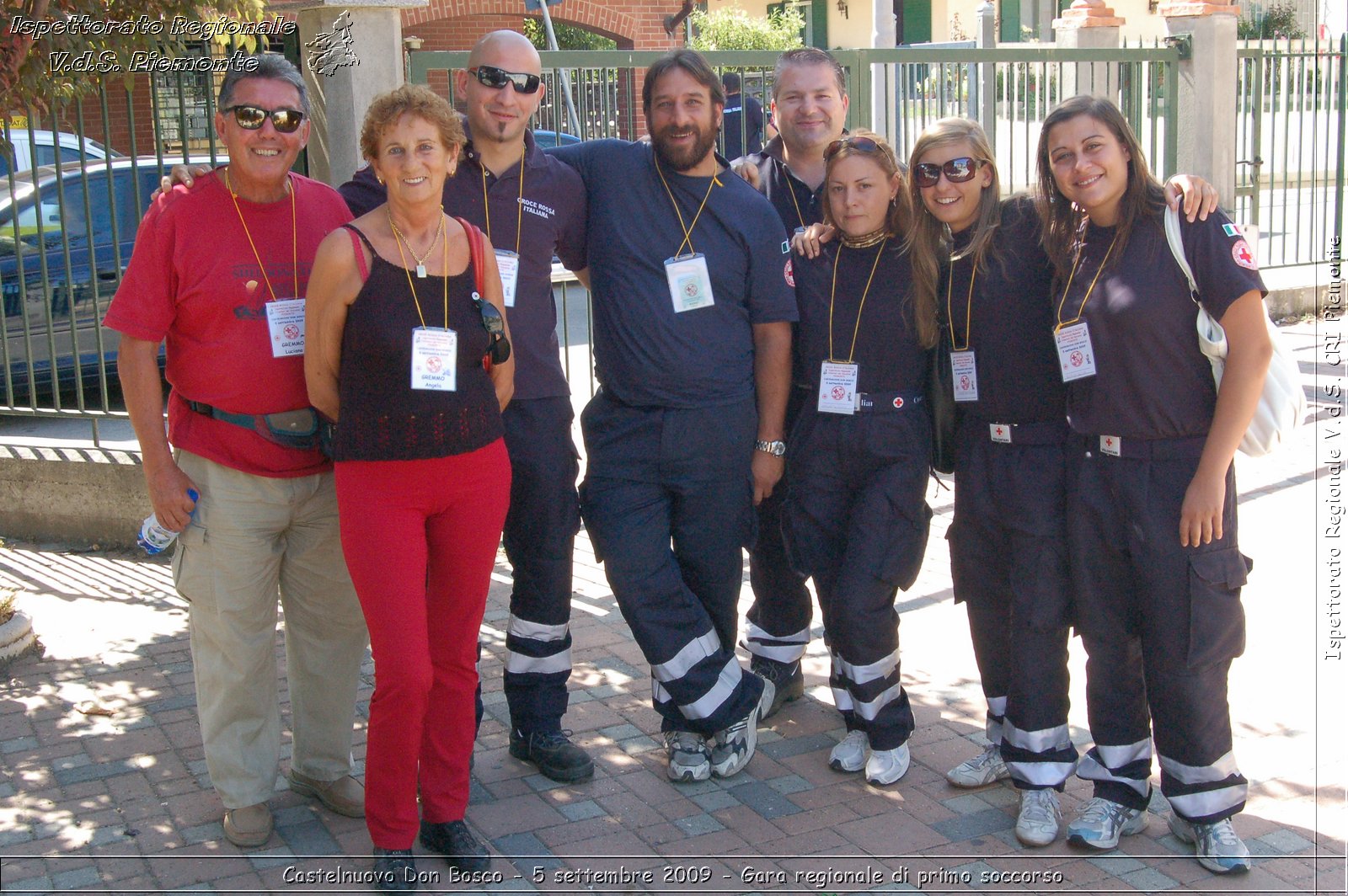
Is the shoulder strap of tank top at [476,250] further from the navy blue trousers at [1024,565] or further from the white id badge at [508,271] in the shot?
the navy blue trousers at [1024,565]

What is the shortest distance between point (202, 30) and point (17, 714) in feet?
9.42

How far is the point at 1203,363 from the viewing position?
3.59 m

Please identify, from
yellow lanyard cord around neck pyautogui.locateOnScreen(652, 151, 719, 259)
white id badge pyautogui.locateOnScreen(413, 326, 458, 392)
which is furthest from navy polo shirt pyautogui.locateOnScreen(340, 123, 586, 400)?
white id badge pyautogui.locateOnScreen(413, 326, 458, 392)

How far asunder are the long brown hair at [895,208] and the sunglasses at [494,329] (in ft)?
4.03

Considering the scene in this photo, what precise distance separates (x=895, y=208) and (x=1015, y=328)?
611 mm

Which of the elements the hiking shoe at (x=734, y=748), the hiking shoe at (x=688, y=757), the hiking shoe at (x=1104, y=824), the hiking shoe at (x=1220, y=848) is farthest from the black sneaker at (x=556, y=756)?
the hiking shoe at (x=1220, y=848)

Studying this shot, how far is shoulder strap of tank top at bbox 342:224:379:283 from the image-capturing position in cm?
346

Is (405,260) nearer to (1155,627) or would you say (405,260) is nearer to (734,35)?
(1155,627)

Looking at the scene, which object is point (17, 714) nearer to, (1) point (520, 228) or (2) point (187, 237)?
(2) point (187, 237)

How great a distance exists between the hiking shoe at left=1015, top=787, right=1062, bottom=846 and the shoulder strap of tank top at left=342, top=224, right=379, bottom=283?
240 cm

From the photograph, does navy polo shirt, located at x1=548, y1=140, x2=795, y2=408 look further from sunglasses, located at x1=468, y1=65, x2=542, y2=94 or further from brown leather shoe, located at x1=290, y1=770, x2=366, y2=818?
brown leather shoe, located at x1=290, y1=770, x2=366, y2=818

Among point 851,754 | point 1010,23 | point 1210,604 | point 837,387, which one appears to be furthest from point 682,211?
point 1010,23

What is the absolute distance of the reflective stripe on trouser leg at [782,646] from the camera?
4.80 metres

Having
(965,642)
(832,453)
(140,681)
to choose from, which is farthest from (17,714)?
(965,642)
